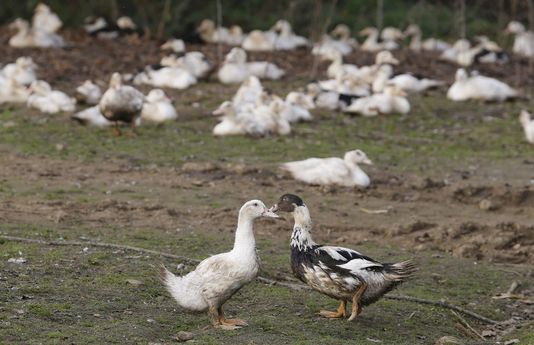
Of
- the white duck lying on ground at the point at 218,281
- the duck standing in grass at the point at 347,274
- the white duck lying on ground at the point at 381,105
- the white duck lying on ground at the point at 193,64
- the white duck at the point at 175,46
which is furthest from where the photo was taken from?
the white duck at the point at 175,46

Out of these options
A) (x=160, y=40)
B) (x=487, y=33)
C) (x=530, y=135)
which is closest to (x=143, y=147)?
(x=530, y=135)

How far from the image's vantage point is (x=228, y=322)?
24.3 feet

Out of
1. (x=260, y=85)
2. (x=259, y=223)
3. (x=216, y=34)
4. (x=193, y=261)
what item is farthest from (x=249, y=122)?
(x=216, y=34)

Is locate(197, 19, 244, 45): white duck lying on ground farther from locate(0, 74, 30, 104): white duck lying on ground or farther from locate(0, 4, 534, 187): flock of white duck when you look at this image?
locate(0, 74, 30, 104): white duck lying on ground

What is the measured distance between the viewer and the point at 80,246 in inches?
363

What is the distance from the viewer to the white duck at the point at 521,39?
89.1 ft

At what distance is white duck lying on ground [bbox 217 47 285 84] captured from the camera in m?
20.7

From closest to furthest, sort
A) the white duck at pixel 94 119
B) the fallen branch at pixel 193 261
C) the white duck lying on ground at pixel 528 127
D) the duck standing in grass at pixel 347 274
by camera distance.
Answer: the duck standing in grass at pixel 347 274 < the fallen branch at pixel 193 261 < the white duck at pixel 94 119 < the white duck lying on ground at pixel 528 127

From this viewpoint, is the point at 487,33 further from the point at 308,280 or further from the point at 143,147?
the point at 308,280

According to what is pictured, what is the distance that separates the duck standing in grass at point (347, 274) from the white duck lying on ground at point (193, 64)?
12.4 m

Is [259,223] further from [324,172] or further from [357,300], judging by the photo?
[357,300]

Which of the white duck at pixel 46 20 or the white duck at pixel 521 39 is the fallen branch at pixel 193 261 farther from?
the white duck at pixel 521 39

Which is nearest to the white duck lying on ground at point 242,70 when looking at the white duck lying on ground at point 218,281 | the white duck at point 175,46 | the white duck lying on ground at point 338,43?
the white duck at point 175,46

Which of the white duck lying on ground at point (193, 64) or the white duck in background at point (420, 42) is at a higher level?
the white duck lying on ground at point (193, 64)
